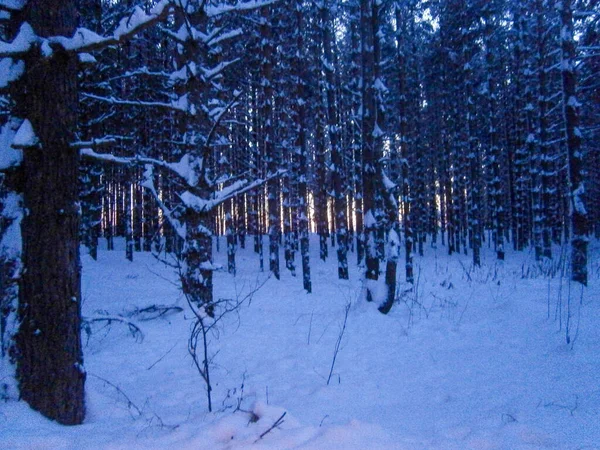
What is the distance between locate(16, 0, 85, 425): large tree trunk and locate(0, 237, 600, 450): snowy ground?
0.75 feet

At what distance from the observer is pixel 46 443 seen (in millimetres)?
2781

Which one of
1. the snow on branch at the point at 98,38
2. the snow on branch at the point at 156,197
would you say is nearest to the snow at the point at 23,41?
the snow on branch at the point at 98,38

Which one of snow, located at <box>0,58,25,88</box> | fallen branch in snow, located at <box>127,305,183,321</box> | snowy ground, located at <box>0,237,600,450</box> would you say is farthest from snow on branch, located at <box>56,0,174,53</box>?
fallen branch in snow, located at <box>127,305,183,321</box>

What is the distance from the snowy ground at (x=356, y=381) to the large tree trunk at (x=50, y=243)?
23 cm

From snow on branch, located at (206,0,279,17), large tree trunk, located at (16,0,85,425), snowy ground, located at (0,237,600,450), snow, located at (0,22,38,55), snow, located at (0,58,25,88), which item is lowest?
snowy ground, located at (0,237,600,450)

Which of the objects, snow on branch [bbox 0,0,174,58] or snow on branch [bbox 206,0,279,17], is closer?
snow on branch [bbox 0,0,174,58]

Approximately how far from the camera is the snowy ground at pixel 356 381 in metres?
2.88

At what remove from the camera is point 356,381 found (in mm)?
4551

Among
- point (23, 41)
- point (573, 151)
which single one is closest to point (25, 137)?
point (23, 41)

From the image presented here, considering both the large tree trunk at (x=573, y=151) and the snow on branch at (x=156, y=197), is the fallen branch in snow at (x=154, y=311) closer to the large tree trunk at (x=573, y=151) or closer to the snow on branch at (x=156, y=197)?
the snow on branch at (x=156, y=197)

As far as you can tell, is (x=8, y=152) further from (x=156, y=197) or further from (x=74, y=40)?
(x=156, y=197)

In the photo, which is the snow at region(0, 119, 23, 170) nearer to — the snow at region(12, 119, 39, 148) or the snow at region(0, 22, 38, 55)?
the snow at region(12, 119, 39, 148)

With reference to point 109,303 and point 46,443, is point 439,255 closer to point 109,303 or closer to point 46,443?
point 109,303

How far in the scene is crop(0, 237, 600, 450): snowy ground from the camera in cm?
288
